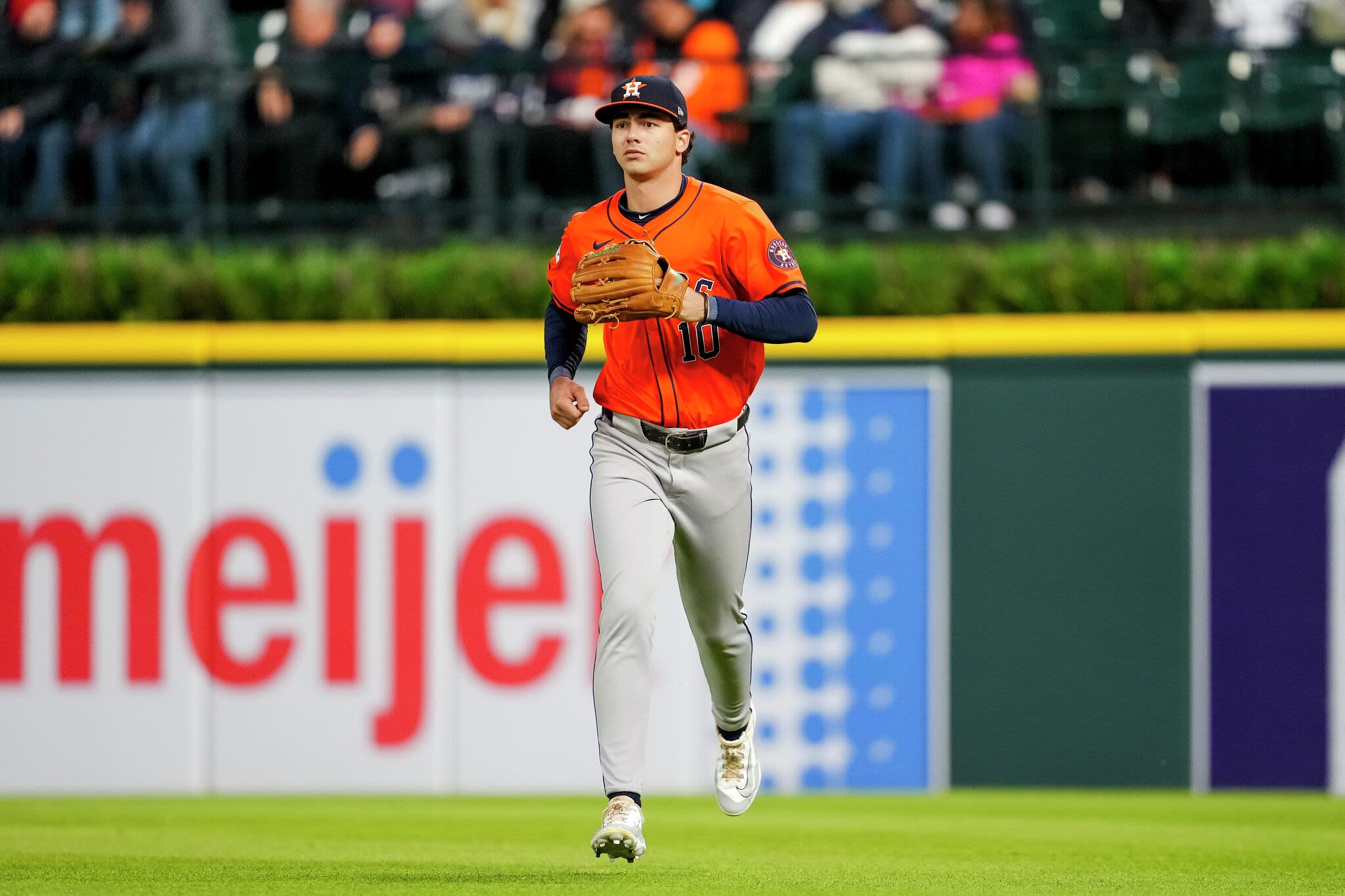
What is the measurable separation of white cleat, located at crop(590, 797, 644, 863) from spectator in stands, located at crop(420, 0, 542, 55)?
6.38 m

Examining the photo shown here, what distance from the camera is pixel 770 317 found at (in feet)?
18.0

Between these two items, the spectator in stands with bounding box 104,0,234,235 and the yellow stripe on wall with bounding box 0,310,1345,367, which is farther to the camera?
the spectator in stands with bounding box 104,0,234,235

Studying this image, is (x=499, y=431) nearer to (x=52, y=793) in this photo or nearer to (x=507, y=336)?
(x=507, y=336)

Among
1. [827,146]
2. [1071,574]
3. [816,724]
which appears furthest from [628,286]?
[827,146]

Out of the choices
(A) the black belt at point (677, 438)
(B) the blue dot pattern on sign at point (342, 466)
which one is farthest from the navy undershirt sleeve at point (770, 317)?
(B) the blue dot pattern on sign at point (342, 466)

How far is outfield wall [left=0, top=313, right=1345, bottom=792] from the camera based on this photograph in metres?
9.75

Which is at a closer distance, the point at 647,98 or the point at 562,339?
the point at 647,98

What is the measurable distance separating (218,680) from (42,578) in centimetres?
98

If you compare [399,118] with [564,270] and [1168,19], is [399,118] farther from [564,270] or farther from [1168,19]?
[564,270]

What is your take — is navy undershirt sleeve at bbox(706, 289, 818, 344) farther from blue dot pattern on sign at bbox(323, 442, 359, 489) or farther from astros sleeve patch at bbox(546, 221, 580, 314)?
blue dot pattern on sign at bbox(323, 442, 359, 489)

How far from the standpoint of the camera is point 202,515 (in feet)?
32.6

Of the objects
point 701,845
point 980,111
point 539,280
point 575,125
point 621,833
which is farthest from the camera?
point 575,125

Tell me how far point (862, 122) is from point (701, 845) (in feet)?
15.0

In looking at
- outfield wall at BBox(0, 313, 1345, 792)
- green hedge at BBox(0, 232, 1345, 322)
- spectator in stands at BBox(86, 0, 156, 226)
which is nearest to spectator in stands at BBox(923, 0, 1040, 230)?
green hedge at BBox(0, 232, 1345, 322)
